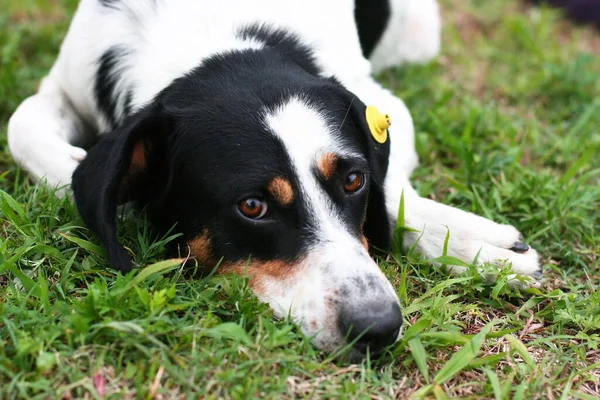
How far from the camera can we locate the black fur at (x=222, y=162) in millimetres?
2871

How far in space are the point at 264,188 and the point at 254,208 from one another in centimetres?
9

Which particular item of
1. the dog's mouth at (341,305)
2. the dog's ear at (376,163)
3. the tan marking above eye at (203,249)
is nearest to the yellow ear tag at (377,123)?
the dog's ear at (376,163)

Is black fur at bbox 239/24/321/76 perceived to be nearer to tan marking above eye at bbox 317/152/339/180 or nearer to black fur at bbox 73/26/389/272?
black fur at bbox 73/26/389/272

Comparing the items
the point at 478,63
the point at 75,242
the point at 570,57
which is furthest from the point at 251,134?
the point at 570,57

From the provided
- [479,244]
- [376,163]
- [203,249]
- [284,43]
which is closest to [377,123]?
[376,163]

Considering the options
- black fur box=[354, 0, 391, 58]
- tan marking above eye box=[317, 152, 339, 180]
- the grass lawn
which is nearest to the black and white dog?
tan marking above eye box=[317, 152, 339, 180]

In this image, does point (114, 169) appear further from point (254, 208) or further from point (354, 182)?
point (354, 182)

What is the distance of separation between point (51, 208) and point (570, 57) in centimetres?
443

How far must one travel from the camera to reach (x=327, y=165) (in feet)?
9.62

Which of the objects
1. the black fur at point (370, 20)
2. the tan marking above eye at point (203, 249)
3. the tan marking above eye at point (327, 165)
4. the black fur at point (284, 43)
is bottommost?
the tan marking above eye at point (203, 249)

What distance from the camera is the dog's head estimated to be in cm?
274

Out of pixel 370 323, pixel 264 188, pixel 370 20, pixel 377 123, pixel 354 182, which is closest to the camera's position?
pixel 370 323

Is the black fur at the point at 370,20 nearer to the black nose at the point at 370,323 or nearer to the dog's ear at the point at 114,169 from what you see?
the dog's ear at the point at 114,169

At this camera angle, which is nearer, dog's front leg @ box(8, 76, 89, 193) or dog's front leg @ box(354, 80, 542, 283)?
dog's front leg @ box(354, 80, 542, 283)
